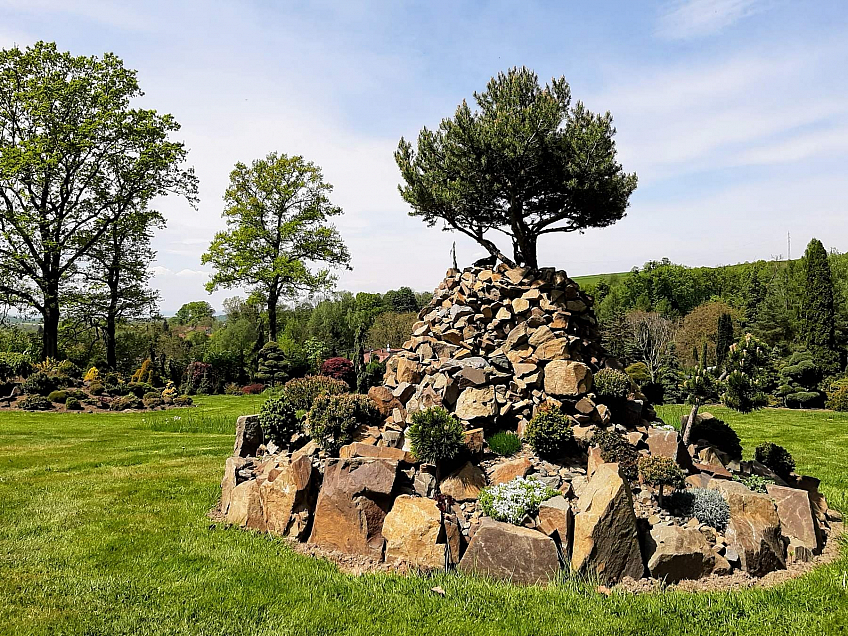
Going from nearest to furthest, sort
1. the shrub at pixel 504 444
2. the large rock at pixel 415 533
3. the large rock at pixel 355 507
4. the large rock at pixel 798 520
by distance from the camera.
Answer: the large rock at pixel 415 533 → the large rock at pixel 798 520 → the large rock at pixel 355 507 → the shrub at pixel 504 444

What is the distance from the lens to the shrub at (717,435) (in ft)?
30.4

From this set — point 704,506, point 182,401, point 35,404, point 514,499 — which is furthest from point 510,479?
point 35,404

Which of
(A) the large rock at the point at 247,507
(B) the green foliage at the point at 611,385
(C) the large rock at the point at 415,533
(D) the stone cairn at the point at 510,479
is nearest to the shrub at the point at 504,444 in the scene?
(D) the stone cairn at the point at 510,479

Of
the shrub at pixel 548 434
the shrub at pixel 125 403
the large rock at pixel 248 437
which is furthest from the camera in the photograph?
the shrub at pixel 125 403

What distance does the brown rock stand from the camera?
7.24 metres

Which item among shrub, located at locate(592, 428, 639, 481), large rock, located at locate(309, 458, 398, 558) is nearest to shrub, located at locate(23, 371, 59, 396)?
large rock, located at locate(309, 458, 398, 558)

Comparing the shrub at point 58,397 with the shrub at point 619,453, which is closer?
the shrub at point 619,453

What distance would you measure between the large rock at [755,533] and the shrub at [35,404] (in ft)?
76.5

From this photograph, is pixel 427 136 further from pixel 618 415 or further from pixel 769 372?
pixel 769 372

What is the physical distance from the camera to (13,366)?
22172mm

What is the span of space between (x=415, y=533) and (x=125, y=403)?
1949 cm

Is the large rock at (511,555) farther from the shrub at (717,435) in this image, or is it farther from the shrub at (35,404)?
the shrub at (35,404)

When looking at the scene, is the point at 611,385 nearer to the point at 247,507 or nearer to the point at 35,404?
the point at 247,507

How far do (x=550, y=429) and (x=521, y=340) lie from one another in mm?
2405
